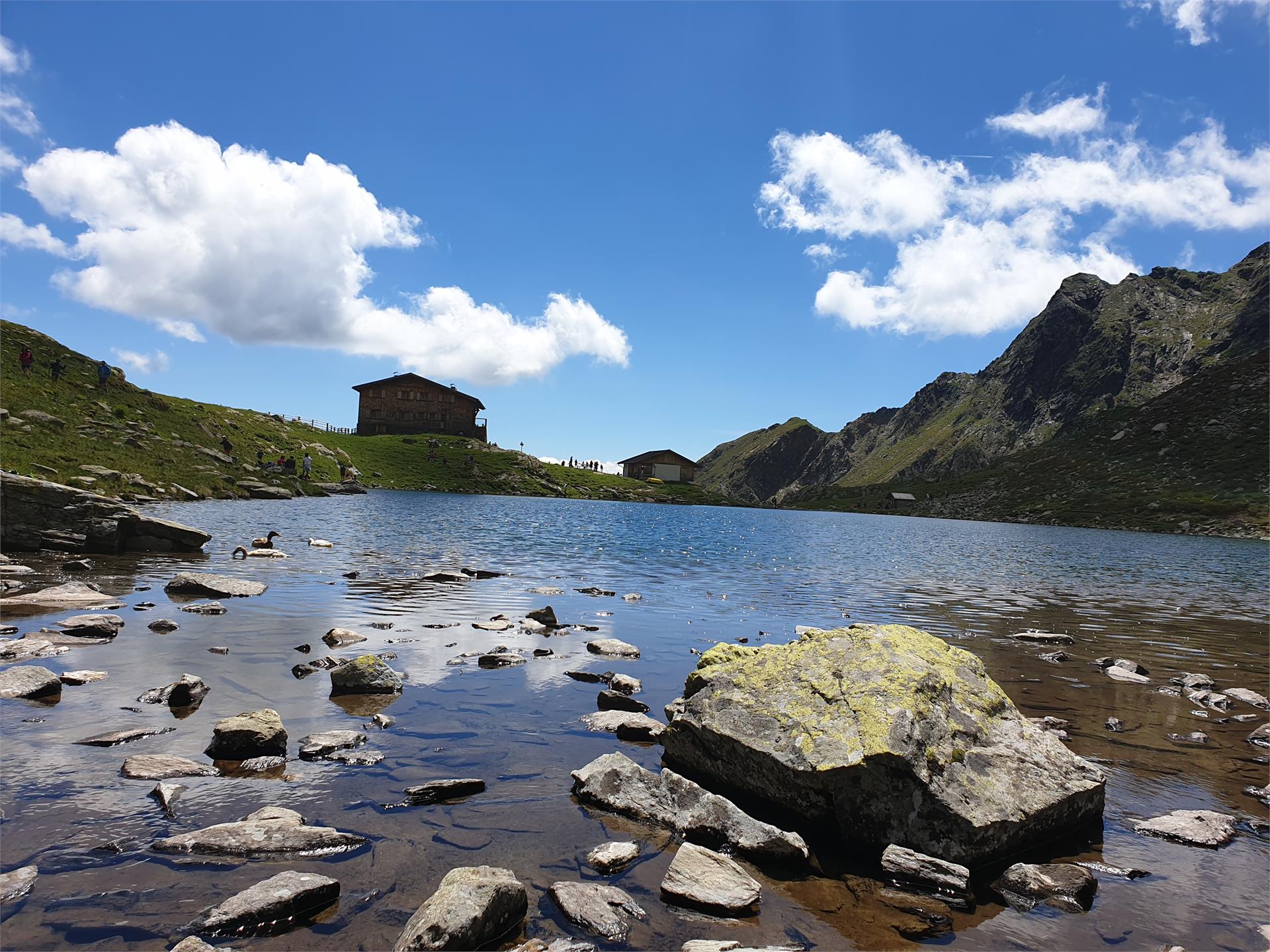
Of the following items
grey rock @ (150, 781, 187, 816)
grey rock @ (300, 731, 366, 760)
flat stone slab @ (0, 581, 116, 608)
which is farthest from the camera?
flat stone slab @ (0, 581, 116, 608)

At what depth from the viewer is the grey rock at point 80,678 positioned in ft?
44.3

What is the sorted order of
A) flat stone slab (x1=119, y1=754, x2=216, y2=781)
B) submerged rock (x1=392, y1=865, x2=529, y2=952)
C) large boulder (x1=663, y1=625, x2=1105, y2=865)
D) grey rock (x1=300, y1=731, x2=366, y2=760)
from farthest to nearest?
1. grey rock (x1=300, y1=731, x2=366, y2=760)
2. flat stone slab (x1=119, y1=754, x2=216, y2=781)
3. large boulder (x1=663, y1=625, x2=1105, y2=865)
4. submerged rock (x1=392, y1=865, x2=529, y2=952)

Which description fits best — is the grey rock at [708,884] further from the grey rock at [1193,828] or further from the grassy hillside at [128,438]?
the grassy hillside at [128,438]

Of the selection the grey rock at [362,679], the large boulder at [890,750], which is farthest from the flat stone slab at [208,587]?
the large boulder at [890,750]

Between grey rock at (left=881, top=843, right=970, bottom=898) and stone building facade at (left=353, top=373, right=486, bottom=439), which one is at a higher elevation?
stone building facade at (left=353, top=373, right=486, bottom=439)

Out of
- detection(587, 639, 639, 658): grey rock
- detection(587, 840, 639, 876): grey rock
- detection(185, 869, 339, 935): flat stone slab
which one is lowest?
detection(587, 840, 639, 876): grey rock

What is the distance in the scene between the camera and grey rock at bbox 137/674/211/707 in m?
12.9

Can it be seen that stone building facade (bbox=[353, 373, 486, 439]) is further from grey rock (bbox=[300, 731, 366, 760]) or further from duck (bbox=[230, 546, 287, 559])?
grey rock (bbox=[300, 731, 366, 760])

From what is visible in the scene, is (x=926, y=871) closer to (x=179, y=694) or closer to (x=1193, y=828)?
(x=1193, y=828)

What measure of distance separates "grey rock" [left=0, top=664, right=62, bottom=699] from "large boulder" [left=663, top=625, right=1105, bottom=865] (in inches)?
476

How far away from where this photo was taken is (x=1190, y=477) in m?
177

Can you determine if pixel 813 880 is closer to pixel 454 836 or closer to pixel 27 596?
pixel 454 836

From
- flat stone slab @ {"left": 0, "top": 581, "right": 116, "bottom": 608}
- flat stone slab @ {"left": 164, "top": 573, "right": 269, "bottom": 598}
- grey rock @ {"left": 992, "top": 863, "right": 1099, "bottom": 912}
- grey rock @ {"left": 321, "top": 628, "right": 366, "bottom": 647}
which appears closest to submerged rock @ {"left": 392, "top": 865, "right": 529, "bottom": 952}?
grey rock @ {"left": 992, "top": 863, "right": 1099, "bottom": 912}

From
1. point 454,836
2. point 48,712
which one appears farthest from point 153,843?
point 48,712
